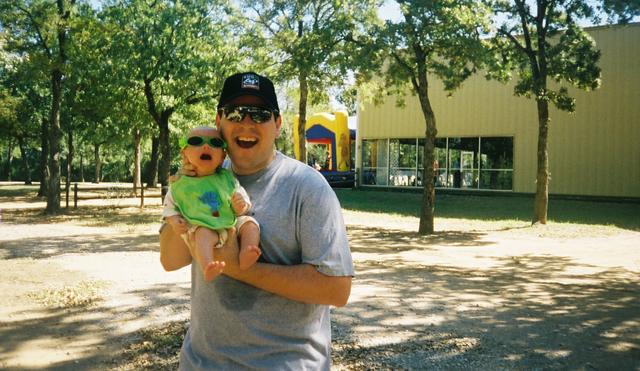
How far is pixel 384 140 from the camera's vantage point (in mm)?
32344

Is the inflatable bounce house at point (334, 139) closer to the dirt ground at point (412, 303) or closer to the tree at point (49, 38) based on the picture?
the tree at point (49, 38)

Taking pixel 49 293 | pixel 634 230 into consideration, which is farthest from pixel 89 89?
pixel 634 230

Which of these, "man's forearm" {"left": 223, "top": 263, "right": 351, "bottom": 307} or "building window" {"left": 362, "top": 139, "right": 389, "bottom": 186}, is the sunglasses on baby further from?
"building window" {"left": 362, "top": 139, "right": 389, "bottom": 186}

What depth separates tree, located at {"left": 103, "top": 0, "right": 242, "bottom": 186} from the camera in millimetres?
18188

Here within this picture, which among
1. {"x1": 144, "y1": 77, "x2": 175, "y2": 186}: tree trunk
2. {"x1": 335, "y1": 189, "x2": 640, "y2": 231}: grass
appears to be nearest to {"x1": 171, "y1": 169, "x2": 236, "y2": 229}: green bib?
{"x1": 335, "y1": 189, "x2": 640, "y2": 231}: grass

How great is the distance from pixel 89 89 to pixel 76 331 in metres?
17.6

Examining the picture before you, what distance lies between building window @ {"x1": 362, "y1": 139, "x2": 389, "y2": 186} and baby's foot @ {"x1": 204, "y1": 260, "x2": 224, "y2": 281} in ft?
100

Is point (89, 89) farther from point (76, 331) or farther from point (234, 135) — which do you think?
point (234, 135)

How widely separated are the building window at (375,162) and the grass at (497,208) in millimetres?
2373

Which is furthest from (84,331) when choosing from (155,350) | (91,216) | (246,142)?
(91,216)

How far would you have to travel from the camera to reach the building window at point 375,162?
32156 mm

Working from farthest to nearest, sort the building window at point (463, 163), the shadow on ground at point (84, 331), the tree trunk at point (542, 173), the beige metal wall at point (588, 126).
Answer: the building window at point (463, 163)
the beige metal wall at point (588, 126)
the tree trunk at point (542, 173)
the shadow on ground at point (84, 331)

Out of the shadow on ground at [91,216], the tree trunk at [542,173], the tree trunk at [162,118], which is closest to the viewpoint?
the shadow on ground at [91,216]

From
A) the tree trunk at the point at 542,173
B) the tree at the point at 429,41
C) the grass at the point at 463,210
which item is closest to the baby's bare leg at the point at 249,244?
the tree at the point at 429,41
